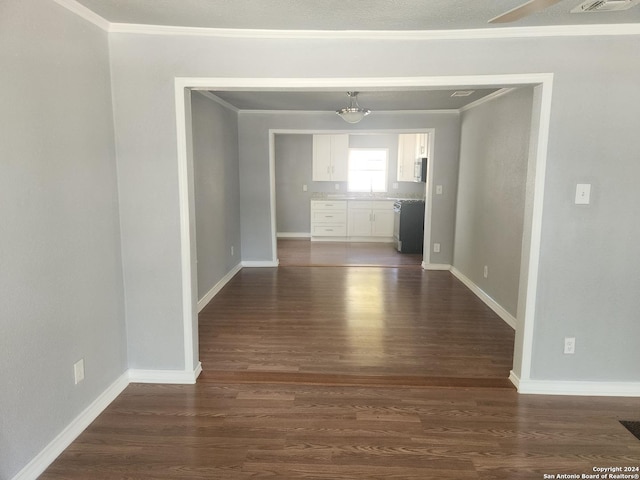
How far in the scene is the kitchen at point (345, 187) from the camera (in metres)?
8.45

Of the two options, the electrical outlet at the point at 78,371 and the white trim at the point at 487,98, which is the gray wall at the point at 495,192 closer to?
the white trim at the point at 487,98

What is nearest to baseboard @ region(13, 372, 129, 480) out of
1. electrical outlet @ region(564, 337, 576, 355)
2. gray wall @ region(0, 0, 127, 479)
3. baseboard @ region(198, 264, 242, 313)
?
gray wall @ region(0, 0, 127, 479)

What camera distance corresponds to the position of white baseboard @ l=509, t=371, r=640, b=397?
114 inches

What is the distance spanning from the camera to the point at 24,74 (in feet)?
6.40

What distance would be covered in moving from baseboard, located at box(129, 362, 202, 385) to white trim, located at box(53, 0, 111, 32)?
2.25 metres

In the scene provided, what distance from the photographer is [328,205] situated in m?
8.54

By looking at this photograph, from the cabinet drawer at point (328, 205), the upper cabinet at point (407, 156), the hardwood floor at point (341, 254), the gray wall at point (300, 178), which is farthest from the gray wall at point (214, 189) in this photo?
the upper cabinet at point (407, 156)

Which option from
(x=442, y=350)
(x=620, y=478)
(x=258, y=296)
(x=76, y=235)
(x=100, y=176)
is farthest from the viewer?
(x=258, y=296)

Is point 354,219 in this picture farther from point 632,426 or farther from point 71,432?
point 71,432

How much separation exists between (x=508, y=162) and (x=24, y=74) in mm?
3931

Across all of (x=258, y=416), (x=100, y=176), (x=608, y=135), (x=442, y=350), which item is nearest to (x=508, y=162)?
(x=608, y=135)

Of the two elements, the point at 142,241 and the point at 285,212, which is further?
the point at 285,212

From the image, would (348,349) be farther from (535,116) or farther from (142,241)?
(535,116)

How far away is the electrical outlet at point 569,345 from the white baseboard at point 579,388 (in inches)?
8.3
